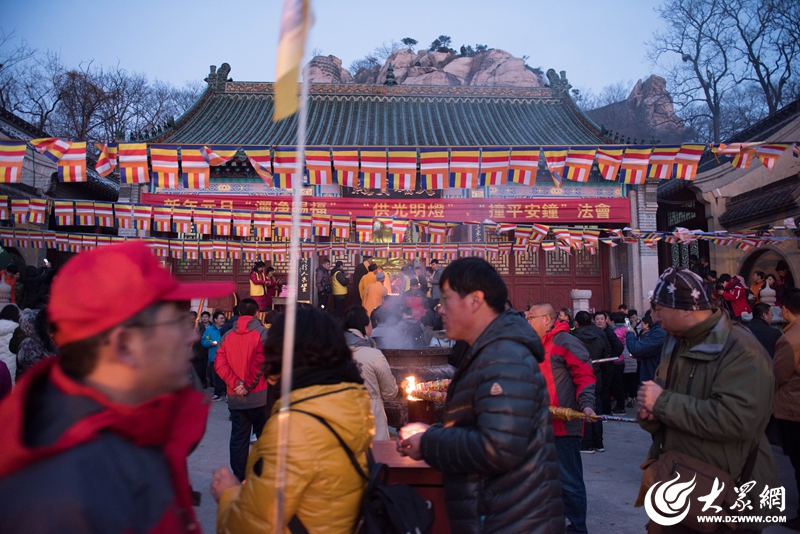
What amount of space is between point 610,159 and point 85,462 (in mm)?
8675

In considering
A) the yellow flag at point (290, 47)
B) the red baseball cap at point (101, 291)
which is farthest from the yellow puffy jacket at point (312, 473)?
the yellow flag at point (290, 47)

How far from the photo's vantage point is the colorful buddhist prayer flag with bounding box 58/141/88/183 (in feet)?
24.5

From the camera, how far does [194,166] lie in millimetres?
7836

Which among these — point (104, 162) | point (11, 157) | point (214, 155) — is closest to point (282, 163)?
point (214, 155)

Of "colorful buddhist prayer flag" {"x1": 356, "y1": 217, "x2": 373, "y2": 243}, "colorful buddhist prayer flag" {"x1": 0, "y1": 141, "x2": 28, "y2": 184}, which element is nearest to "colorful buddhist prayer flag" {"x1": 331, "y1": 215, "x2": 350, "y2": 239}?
"colorful buddhist prayer flag" {"x1": 356, "y1": 217, "x2": 373, "y2": 243}

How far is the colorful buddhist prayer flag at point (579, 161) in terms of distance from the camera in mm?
8453

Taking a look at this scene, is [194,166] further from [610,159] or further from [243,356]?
[610,159]

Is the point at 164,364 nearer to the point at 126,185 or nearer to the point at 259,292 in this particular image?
the point at 259,292

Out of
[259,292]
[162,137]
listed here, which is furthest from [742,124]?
[162,137]

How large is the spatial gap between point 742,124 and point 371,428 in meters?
27.0

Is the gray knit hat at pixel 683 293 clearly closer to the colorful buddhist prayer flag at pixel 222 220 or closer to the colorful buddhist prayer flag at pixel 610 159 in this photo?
the colorful buddhist prayer flag at pixel 610 159

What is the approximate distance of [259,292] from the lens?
43.2ft

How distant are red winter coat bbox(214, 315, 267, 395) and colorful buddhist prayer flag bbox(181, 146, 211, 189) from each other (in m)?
3.54

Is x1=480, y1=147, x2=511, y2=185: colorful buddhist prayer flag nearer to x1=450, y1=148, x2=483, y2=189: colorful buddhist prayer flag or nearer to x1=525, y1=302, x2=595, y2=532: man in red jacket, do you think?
x1=450, y1=148, x2=483, y2=189: colorful buddhist prayer flag
